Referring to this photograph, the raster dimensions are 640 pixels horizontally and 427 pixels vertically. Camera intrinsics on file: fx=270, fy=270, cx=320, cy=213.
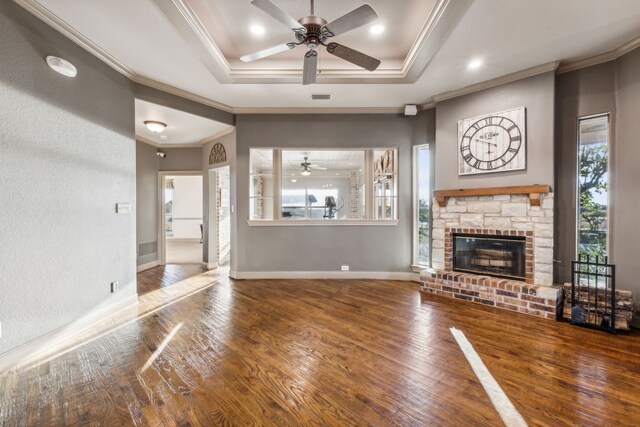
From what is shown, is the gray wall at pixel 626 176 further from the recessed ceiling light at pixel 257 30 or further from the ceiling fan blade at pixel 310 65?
the recessed ceiling light at pixel 257 30

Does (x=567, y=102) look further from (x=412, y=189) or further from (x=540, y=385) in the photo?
(x=540, y=385)

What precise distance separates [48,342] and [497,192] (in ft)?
15.9

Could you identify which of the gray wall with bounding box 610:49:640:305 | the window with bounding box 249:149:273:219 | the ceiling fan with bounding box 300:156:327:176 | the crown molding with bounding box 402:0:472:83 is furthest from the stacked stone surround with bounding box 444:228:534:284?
the window with bounding box 249:149:273:219

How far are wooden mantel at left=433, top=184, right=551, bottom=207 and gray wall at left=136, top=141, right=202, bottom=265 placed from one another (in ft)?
15.6

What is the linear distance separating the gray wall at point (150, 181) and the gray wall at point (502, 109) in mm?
4738

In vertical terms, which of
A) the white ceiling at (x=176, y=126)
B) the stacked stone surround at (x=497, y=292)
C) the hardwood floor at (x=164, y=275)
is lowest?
the hardwood floor at (x=164, y=275)

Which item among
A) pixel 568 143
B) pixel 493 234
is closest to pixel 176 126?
pixel 493 234

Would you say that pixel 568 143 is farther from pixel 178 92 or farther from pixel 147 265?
pixel 147 265

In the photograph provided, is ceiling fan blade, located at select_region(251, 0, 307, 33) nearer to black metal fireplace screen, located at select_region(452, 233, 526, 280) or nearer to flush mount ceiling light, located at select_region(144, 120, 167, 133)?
flush mount ceiling light, located at select_region(144, 120, 167, 133)

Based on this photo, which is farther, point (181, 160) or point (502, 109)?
point (181, 160)

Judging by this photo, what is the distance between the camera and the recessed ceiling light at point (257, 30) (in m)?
2.80

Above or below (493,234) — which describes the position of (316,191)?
above

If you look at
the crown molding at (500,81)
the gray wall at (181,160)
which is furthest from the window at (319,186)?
the gray wall at (181,160)

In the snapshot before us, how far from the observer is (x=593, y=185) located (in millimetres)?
3023
